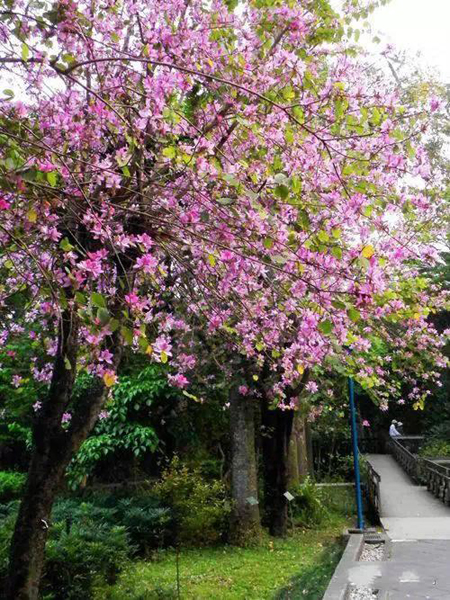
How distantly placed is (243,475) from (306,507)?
285 cm

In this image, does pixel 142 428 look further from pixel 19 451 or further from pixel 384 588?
pixel 19 451

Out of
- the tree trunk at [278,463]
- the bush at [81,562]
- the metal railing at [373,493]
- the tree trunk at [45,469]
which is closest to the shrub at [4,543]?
the bush at [81,562]

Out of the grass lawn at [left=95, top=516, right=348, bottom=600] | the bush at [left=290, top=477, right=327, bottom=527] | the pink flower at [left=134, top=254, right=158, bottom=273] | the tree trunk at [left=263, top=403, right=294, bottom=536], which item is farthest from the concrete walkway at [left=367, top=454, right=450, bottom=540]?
the pink flower at [left=134, top=254, right=158, bottom=273]

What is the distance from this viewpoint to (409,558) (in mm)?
9211

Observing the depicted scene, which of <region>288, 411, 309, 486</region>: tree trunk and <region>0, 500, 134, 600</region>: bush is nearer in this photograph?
<region>0, 500, 134, 600</region>: bush

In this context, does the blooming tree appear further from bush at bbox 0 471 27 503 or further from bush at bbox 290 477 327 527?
bush at bbox 0 471 27 503

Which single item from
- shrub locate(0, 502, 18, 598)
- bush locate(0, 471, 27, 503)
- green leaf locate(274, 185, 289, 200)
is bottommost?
shrub locate(0, 502, 18, 598)

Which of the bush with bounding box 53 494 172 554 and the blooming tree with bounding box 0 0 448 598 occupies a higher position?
the blooming tree with bounding box 0 0 448 598

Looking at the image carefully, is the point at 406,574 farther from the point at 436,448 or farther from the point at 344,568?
the point at 436,448

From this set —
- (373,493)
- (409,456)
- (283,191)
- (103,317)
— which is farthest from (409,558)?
(409,456)

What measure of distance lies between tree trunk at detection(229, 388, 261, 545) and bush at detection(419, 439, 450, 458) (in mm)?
14154

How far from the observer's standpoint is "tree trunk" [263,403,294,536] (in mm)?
11414

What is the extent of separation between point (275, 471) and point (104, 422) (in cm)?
332

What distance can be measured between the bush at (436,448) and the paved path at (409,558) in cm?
789
